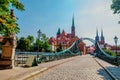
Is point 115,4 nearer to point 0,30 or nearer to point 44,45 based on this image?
point 0,30

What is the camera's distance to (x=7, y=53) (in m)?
17.3

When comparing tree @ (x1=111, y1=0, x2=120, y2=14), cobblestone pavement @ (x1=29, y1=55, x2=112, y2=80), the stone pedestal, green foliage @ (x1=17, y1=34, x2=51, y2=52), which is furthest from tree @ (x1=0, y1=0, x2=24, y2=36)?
green foliage @ (x1=17, y1=34, x2=51, y2=52)

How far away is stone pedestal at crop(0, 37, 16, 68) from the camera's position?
17000mm

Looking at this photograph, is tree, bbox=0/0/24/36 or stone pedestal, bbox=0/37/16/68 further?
stone pedestal, bbox=0/37/16/68

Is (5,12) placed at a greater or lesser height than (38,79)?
greater

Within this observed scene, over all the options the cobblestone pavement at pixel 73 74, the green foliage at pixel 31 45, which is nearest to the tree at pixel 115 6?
the cobblestone pavement at pixel 73 74

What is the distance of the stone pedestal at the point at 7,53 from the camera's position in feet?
55.8

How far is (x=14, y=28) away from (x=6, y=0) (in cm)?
174

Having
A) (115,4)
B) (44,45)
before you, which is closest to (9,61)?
(115,4)

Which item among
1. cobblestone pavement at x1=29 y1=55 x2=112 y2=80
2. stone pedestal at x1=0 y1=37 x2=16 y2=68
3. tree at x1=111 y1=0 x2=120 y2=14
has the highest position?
tree at x1=111 y1=0 x2=120 y2=14

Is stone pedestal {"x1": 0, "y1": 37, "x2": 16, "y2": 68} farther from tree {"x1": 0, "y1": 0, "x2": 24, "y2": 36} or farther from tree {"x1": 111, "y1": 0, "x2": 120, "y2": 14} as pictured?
tree {"x1": 111, "y1": 0, "x2": 120, "y2": 14}

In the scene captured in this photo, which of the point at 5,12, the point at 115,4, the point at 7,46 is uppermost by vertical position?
the point at 115,4

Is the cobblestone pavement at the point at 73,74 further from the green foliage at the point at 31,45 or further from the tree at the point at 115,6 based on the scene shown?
the green foliage at the point at 31,45

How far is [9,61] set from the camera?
1698 cm
